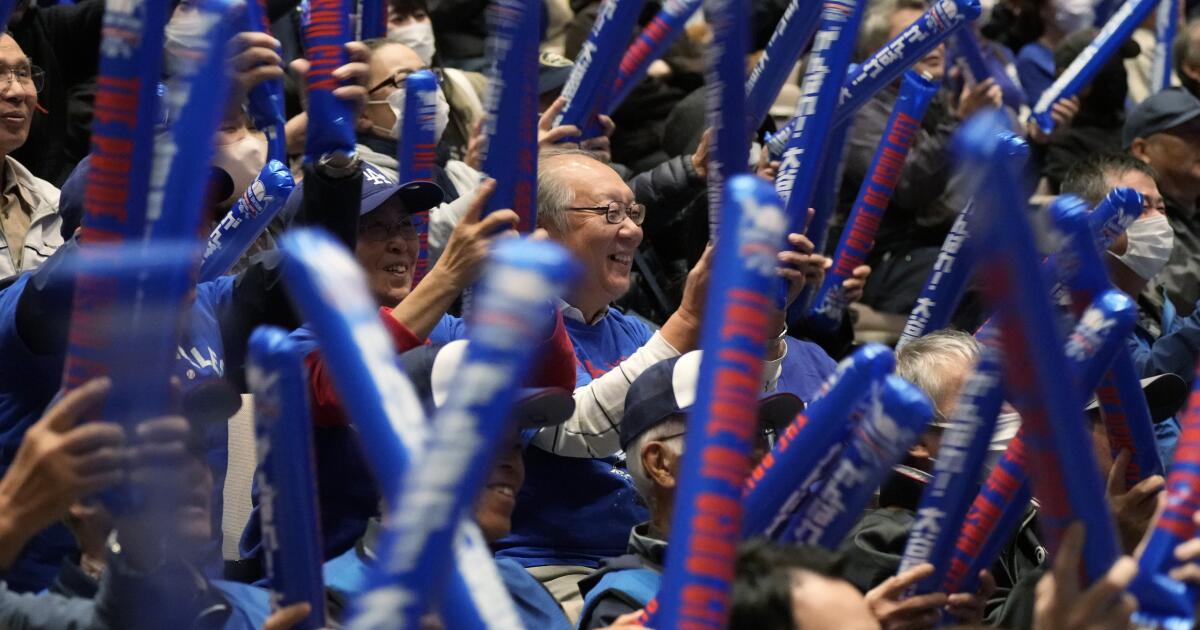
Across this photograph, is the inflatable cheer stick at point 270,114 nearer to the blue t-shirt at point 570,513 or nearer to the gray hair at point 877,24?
the blue t-shirt at point 570,513

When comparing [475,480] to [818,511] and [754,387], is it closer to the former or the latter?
[754,387]

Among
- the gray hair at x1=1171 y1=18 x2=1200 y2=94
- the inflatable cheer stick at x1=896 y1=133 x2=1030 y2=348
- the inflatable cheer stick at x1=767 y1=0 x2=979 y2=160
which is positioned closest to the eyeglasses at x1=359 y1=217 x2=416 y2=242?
the inflatable cheer stick at x1=767 y1=0 x2=979 y2=160

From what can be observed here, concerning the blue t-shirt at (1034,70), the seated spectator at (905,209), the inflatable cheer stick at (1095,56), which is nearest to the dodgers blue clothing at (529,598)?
the seated spectator at (905,209)

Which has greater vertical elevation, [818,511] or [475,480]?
[475,480]

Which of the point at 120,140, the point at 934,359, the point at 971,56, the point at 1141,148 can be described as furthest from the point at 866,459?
the point at 1141,148

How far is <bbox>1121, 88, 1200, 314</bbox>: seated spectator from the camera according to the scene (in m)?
6.11

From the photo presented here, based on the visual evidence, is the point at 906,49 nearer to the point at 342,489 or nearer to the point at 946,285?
the point at 946,285

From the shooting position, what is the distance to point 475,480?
5.71 ft

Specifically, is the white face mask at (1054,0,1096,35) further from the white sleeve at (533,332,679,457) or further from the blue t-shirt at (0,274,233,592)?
the blue t-shirt at (0,274,233,592)

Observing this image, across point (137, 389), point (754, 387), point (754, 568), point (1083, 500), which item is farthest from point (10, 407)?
point (1083, 500)

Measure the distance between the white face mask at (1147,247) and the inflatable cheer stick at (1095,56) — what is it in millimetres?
1351

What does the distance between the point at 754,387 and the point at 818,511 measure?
0.66 meters

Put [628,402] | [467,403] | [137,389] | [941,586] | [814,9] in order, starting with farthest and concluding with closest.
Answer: [814,9], [628,402], [941,586], [137,389], [467,403]

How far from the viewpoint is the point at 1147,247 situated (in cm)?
510
